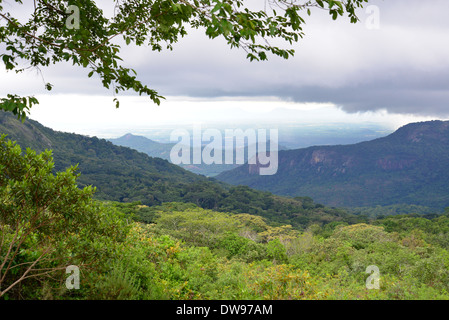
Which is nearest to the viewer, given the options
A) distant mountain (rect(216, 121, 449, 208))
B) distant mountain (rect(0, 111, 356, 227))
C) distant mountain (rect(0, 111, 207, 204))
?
distant mountain (rect(0, 111, 356, 227))

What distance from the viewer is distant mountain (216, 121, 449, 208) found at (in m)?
140

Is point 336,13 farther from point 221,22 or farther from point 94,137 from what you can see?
point 94,137

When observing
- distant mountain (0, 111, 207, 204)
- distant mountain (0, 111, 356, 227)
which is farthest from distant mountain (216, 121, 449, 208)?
distant mountain (0, 111, 356, 227)

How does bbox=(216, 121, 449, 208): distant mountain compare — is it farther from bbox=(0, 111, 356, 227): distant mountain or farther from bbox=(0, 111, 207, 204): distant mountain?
bbox=(0, 111, 356, 227): distant mountain

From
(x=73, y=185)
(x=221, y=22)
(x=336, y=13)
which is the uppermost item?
(x=336, y=13)

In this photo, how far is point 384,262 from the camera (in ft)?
40.5

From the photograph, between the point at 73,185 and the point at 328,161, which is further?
the point at 328,161

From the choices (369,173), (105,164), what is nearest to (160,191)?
(105,164)

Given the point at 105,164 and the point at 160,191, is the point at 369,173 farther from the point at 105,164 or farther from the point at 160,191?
the point at 105,164

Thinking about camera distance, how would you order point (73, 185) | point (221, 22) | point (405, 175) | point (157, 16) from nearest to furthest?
point (221, 22), point (157, 16), point (73, 185), point (405, 175)

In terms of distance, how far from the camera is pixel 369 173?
167500 mm

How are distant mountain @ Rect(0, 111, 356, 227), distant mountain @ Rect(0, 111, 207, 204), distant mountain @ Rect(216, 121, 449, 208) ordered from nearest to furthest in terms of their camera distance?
distant mountain @ Rect(0, 111, 356, 227), distant mountain @ Rect(0, 111, 207, 204), distant mountain @ Rect(216, 121, 449, 208)
